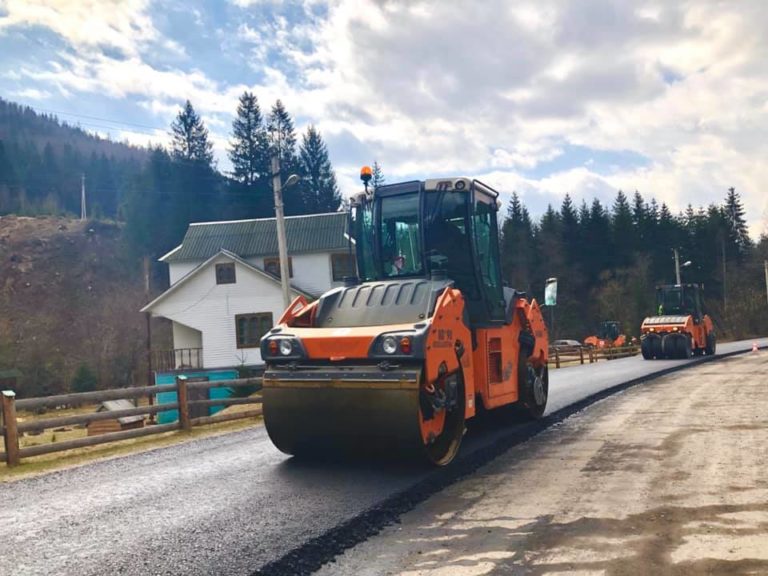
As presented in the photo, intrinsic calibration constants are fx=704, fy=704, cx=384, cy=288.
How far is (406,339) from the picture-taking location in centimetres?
613

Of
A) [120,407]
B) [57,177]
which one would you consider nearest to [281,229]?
[120,407]

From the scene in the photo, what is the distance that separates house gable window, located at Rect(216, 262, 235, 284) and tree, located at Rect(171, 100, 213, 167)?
3737 centimetres

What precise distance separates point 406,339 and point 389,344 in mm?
163

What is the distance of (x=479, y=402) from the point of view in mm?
7855

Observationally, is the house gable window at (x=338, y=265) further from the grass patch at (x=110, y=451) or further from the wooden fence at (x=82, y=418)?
the grass patch at (x=110, y=451)

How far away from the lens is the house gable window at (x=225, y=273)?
3225 centimetres

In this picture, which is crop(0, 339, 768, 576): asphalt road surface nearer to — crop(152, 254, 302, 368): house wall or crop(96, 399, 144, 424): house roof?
crop(96, 399, 144, 424): house roof

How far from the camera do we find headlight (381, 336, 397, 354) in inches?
242

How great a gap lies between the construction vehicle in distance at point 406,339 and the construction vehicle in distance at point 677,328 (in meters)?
18.5

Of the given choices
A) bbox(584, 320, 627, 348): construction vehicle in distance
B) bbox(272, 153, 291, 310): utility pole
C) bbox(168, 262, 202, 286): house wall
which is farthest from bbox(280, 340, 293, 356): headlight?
bbox(584, 320, 627, 348): construction vehicle in distance

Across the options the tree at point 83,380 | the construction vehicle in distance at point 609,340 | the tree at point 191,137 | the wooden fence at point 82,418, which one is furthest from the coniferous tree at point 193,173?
the wooden fence at point 82,418

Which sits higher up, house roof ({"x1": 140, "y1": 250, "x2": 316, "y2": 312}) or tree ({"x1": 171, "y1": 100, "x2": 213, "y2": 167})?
tree ({"x1": 171, "y1": 100, "x2": 213, "y2": 167})

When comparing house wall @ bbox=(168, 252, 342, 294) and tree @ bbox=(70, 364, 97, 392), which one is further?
tree @ bbox=(70, 364, 97, 392)

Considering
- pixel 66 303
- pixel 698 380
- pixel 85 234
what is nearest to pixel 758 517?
pixel 698 380
